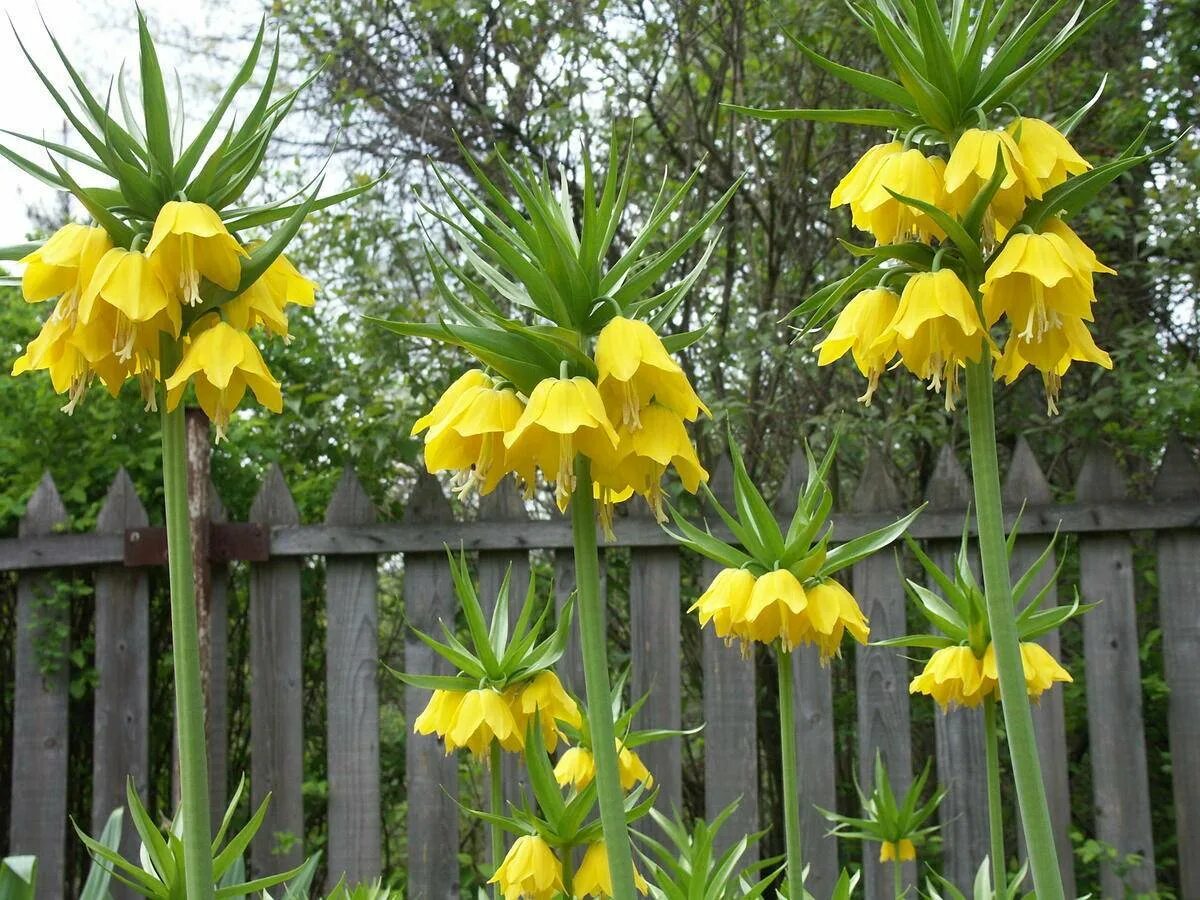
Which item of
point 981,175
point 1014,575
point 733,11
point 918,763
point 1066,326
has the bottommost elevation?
point 918,763

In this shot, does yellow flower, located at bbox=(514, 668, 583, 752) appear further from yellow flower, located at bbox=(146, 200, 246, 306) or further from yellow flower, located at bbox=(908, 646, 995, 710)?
yellow flower, located at bbox=(146, 200, 246, 306)

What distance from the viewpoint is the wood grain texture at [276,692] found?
362 cm

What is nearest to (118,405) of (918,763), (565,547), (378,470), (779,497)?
(378,470)

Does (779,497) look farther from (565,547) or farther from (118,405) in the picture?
(118,405)

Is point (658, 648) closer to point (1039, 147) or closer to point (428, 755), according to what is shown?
point (428, 755)

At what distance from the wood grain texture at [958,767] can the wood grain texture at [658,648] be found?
794mm

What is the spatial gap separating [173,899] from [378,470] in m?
3.27

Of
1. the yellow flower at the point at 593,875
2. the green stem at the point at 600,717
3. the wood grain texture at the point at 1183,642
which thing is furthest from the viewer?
the wood grain texture at the point at 1183,642

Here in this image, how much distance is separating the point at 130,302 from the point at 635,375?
0.50 m

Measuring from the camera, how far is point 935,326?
1.26 meters

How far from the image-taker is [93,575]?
149 inches

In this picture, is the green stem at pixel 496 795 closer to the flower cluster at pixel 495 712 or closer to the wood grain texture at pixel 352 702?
the flower cluster at pixel 495 712

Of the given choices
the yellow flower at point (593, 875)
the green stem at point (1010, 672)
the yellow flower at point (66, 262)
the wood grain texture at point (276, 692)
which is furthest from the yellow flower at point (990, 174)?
the wood grain texture at point (276, 692)

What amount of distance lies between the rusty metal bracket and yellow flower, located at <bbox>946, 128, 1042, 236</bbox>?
9.38ft
